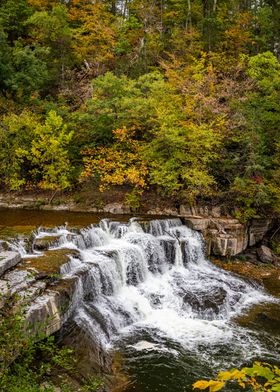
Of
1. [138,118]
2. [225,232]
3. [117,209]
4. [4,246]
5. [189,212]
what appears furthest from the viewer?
[138,118]

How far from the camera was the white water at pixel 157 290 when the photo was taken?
931 centimetres

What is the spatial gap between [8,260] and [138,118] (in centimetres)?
1157

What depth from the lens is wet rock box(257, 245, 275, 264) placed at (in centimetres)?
1575

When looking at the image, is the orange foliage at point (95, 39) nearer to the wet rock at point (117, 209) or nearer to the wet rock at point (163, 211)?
the wet rock at point (117, 209)

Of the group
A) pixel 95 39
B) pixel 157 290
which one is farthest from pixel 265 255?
pixel 95 39

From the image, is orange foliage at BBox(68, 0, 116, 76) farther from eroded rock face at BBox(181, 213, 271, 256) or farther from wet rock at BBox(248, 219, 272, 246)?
wet rock at BBox(248, 219, 272, 246)

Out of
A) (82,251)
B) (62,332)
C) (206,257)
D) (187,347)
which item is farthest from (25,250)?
(206,257)

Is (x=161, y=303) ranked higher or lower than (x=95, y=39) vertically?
lower

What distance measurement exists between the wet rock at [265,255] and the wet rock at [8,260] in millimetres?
10618

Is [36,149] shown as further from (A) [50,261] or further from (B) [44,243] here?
(A) [50,261]

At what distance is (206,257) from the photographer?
49.8ft

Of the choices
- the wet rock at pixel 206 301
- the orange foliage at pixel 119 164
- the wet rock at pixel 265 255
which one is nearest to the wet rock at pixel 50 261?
the wet rock at pixel 206 301

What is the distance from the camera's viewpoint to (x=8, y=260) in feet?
28.7

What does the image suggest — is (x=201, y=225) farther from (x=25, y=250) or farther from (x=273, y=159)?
(x=25, y=250)
